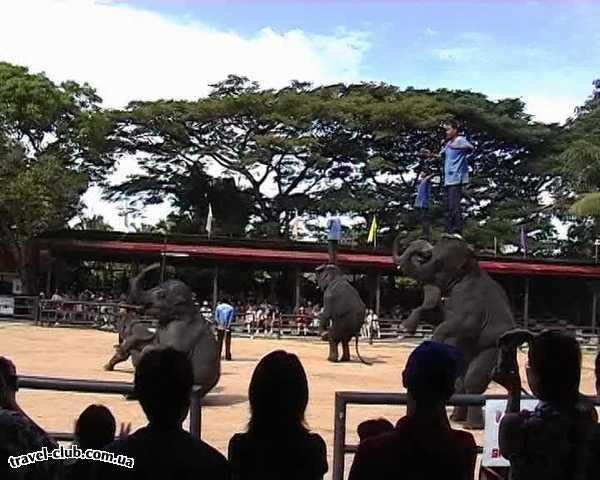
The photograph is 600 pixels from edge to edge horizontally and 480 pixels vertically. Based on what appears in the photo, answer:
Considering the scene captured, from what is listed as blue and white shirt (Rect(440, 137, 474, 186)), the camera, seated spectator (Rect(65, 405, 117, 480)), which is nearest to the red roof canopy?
blue and white shirt (Rect(440, 137, 474, 186))

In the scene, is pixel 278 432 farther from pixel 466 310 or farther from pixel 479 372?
pixel 466 310

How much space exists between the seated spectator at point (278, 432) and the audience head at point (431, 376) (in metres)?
0.35

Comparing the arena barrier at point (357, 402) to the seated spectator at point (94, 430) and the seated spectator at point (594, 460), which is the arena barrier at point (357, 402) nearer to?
the seated spectator at point (594, 460)

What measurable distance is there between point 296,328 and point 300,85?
16.3 meters

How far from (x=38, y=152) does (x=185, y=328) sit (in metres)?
24.1

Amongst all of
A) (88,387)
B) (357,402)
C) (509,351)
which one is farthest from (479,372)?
(509,351)

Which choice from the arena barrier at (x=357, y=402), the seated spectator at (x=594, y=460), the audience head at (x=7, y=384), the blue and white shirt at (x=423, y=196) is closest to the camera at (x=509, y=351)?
the seated spectator at (x=594, y=460)

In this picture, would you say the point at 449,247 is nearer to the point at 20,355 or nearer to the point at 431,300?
the point at 431,300

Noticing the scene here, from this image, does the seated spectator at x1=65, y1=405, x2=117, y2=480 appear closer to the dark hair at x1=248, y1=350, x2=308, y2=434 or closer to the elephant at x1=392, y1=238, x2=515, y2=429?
the dark hair at x1=248, y1=350, x2=308, y2=434

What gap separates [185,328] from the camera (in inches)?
426

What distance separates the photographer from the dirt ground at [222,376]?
934 centimetres

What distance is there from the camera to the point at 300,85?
41188mm

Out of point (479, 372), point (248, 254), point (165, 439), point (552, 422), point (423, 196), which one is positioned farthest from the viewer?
point (248, 254)

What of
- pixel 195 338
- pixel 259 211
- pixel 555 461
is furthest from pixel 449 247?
pixel 259 211
